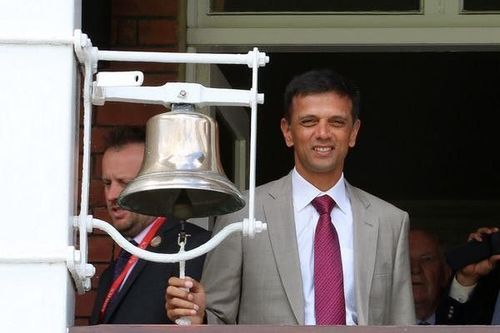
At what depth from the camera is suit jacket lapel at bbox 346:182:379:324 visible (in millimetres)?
5367

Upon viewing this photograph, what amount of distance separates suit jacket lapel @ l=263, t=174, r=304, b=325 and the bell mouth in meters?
0.50

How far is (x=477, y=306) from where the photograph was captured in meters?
6.00

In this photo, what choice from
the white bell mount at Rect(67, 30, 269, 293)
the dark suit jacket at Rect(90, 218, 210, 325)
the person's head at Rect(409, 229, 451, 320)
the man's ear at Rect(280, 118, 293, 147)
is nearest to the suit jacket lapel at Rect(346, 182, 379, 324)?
the man's ear at Rect(280, 118, 293, 147)

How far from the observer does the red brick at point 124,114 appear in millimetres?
6883

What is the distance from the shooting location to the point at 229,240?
17.8 feet

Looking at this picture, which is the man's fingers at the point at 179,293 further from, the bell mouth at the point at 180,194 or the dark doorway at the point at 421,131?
the dark doorway at the point at 421,131

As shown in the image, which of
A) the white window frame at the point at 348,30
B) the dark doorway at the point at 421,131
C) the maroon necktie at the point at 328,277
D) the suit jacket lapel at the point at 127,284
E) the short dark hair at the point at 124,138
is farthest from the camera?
the dark doorway at the point at 421,131

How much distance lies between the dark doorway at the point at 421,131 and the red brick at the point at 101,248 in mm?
1681

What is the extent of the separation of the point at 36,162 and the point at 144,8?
8.46 feet

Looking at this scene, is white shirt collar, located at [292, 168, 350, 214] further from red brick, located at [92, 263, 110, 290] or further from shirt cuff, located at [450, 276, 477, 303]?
red brick, located at [92, 263, 110, 290]

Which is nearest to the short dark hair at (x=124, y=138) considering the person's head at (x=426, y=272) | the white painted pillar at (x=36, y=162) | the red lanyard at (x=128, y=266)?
the red lanyard at (x=128, y=266)

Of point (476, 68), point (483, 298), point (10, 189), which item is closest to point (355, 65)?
point (476, 68)

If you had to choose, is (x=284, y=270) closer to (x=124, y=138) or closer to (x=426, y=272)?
(x=124, y=138)

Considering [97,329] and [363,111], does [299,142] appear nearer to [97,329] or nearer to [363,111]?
[97,329]
